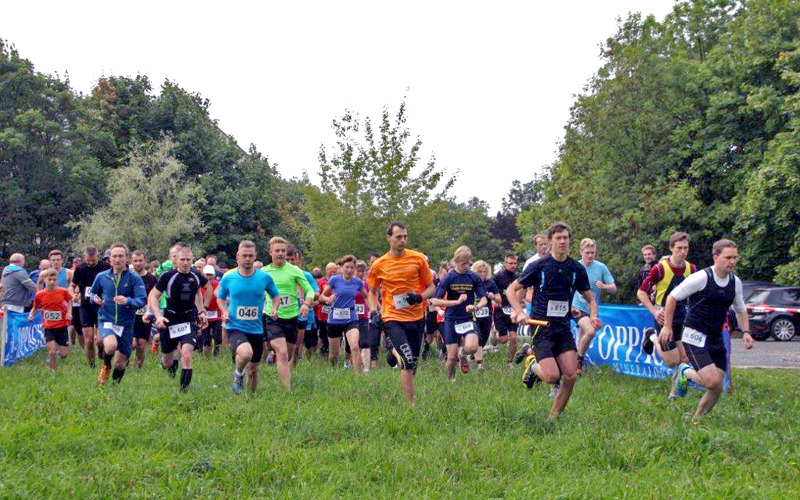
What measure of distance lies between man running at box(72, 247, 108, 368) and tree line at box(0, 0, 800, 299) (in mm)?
15689

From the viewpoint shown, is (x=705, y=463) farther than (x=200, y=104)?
No

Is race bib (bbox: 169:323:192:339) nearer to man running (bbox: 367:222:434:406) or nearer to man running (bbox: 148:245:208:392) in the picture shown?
man running (bbox: 148:245:208:392)

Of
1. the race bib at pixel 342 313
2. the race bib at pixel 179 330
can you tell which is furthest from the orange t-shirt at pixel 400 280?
the race bib at pixel 342 313

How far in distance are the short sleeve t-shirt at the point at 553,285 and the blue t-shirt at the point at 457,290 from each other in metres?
3.59

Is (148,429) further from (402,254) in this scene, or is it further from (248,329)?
(402,254)

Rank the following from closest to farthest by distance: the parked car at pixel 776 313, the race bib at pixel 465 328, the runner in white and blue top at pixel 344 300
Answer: the race bib at pixel 465 328 → the runner in white and blue top at pixel 344 300 → the parked car at pixel 776 313

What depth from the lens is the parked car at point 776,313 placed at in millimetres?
24547

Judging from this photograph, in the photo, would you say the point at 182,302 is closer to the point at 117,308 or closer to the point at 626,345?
the point at 117,308

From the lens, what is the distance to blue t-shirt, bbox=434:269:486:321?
39.0 feet

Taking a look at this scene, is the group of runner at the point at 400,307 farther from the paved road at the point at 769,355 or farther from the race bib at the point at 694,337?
the paved road at the point at 769,355

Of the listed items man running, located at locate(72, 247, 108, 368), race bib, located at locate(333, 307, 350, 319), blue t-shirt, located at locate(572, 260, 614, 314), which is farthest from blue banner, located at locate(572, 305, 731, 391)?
man running, located at locate(72, 247, 108, 368)

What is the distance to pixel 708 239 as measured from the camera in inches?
1271

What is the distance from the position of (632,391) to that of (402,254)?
384cm

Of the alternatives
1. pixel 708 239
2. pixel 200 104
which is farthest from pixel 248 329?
pixel 200 104
